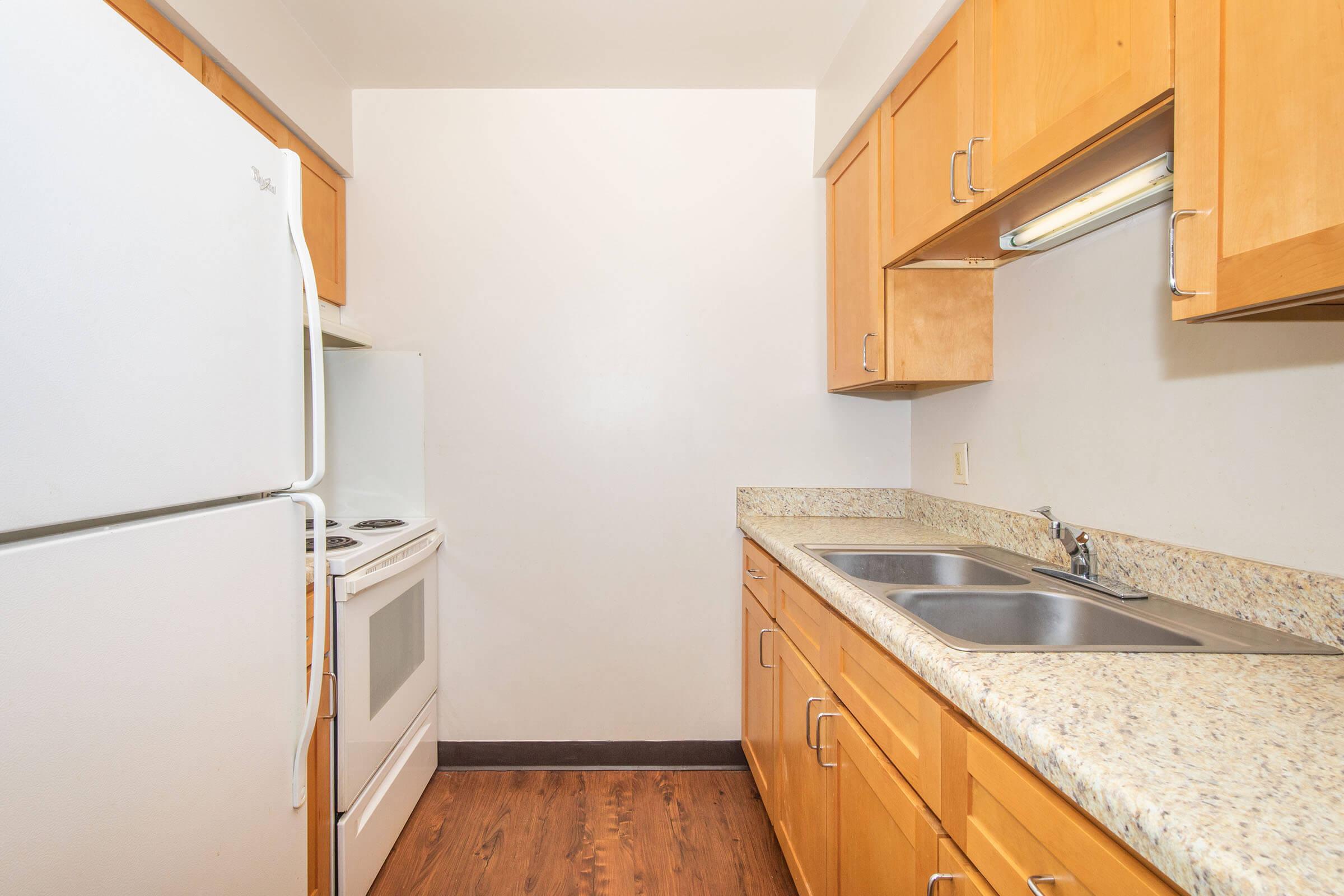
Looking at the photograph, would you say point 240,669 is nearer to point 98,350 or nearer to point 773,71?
point 98,350

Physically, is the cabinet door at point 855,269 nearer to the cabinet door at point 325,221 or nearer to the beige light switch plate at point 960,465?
the beige light switch plate at point 960,465

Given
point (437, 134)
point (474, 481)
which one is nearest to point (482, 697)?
point (474, 481)

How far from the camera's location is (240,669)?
871 mm

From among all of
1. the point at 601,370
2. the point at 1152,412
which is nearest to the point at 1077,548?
the point at 1152,412

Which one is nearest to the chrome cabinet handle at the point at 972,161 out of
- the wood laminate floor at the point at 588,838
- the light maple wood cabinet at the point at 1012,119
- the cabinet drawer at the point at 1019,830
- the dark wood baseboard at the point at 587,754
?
the light maple wood cabinet at the point at 1012,119

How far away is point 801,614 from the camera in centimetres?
152

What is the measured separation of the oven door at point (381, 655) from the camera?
1514 millimetres

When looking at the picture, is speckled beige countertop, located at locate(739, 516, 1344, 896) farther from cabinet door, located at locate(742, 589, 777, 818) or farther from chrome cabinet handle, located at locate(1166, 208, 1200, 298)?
cabinet door, located at locate(742, 589, 777, 818)

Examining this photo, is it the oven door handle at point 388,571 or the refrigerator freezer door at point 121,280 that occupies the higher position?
the refrigerator freezer door at point 121,280

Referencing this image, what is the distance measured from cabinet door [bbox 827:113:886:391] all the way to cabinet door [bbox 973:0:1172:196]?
0.54 metres

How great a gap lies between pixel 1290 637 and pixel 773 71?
7.02ft

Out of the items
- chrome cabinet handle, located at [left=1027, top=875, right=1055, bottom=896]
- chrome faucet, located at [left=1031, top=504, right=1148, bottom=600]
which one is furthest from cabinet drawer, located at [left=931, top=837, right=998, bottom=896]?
chrome faucet, located at [left=1031, top=504, right=1148, bottom=600]

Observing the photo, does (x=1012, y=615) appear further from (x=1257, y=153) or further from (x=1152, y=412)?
(x=1257, y=153)

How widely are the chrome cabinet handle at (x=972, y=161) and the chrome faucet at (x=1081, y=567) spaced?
74 centimetres
